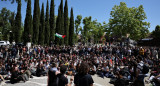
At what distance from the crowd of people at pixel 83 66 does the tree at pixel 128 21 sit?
55.8 feet

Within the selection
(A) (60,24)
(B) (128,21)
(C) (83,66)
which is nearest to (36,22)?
(A) (60,24)

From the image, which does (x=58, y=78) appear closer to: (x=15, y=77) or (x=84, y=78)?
(x=84, y=78)

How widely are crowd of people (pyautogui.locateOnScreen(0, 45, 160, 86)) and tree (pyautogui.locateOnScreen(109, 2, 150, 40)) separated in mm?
17011

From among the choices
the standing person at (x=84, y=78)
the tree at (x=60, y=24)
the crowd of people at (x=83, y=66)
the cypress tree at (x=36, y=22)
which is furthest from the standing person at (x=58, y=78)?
the tree at (x=60, y=24)

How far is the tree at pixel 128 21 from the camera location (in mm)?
34156

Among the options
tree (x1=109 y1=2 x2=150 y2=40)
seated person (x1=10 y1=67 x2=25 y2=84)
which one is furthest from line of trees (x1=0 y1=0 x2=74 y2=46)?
seated person (x1=10 y1=67 x2=25 y2=84)

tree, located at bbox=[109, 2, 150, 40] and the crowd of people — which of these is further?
tree, located at bbox=[109, 2, 150, 40]

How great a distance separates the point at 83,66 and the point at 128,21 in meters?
33.8

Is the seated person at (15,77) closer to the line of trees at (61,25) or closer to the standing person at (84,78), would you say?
the standing person at (84,78)

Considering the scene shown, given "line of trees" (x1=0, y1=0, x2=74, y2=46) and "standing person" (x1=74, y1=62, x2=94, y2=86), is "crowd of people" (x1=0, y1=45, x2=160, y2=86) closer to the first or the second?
"standing person" (x1=74, y1=62, x2=94, y2=86)

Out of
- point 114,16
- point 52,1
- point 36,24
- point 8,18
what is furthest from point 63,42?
point 8,18

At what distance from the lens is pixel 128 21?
112 feet

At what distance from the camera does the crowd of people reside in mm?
3823

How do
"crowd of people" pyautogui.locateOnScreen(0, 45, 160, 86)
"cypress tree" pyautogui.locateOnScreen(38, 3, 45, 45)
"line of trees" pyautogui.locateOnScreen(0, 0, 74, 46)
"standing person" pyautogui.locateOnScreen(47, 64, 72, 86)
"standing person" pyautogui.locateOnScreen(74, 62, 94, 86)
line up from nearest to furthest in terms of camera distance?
"standing person" pyautogui.locateOnScreen(74, 62, 94, 86)
"standing person" pyautogui.locateOnScreen(47, 64, 72, 86)
"crowd of people" pyautogui.locateOnScreen(0, 45, 160, 86)
"line of trees" pyautogui.locateOnScreen(0, 0, 74, 46)
"cypress tree" pyautogui.locateOnScreen(38, 3, 45, 45)
